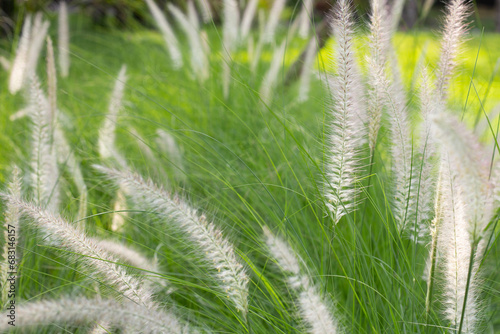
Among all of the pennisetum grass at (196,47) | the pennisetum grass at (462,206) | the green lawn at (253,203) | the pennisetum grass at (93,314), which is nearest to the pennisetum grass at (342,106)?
the green lawn at (253,203)

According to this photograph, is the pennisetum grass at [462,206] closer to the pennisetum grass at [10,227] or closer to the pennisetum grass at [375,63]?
the pennisetum grass at [375,63]

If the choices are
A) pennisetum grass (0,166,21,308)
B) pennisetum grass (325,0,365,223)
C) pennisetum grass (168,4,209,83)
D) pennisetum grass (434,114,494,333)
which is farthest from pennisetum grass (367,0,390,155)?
pennisetum grass (168,4,209,83)

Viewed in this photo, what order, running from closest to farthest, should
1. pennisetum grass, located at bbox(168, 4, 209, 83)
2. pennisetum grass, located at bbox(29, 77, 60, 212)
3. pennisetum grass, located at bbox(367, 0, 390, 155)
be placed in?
1. pennisetum grass, located at bbox(367, 0, 390, 155)
2. pennisetum grass, located at bbox(29, 77, 60, 212)
3. pennisetum grass, located at bbox(168, 4, 209, 83)

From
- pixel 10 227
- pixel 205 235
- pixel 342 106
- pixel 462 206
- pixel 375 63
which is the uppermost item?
pixel 375 63

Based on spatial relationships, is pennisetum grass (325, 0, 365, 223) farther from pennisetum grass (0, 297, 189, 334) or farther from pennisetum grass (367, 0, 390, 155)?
pennisetum grass (0, 297, 189, 334)

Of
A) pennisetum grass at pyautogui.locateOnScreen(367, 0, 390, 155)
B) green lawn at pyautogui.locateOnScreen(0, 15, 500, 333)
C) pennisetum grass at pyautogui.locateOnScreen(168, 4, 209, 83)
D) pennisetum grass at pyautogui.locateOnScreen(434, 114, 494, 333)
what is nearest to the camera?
pennisetum grass at pyautogui.locateOnScreen(434, 114, 494, 333)

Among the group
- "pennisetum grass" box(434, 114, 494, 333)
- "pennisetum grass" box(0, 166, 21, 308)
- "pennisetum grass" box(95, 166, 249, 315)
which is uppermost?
"pennisetum grass" box(434, 114, 494, 333)

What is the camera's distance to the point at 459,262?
906 mm

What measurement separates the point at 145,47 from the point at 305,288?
4.47 m

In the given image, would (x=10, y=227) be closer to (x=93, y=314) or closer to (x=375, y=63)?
(x=93, y=314)

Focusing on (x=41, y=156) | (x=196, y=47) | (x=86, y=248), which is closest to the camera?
(x=86, y=248)

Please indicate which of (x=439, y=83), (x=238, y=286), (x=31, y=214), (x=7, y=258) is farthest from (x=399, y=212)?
(x=7, y=258)

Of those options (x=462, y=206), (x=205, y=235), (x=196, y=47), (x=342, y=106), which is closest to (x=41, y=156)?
(x=205, y=235)

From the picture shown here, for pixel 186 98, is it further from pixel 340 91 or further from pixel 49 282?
pixel 340 91
